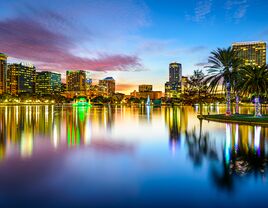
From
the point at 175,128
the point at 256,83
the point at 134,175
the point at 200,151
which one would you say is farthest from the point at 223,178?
the point at 256,83

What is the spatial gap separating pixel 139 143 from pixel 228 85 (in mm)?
31705

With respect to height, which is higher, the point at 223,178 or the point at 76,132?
the point at 76,132

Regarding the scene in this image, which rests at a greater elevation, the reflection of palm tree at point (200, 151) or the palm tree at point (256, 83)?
the palm tree at point (256, 83)

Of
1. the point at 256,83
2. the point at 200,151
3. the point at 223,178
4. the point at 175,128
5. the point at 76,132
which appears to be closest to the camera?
the point at 223,178

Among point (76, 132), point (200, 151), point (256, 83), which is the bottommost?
point (200, 151)

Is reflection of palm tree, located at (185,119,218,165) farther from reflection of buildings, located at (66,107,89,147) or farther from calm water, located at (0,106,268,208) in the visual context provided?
reflection of buildings, located at (66,107,89,147)

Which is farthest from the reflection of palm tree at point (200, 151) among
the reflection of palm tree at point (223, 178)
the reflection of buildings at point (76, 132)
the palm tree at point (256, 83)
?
the palm tree at point (256, 83)

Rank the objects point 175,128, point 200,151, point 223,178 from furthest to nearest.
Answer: point 175,128 → point 200,151 → point 223,178

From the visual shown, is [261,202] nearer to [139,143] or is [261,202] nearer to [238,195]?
[238,195]

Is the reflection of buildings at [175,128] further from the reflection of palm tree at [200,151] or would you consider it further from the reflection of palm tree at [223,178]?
the reflection of palm tree at [223,178]

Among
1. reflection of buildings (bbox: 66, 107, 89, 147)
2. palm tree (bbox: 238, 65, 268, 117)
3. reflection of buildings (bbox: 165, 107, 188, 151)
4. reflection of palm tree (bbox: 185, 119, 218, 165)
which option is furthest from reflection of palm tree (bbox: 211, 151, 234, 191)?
palm tree (bbox: 238, 65, 268, 117)

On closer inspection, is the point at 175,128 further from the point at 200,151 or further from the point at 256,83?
the point at 256,83

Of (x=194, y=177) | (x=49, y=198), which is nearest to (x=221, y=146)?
(x=194, y=177)

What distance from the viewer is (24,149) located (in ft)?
60.3
